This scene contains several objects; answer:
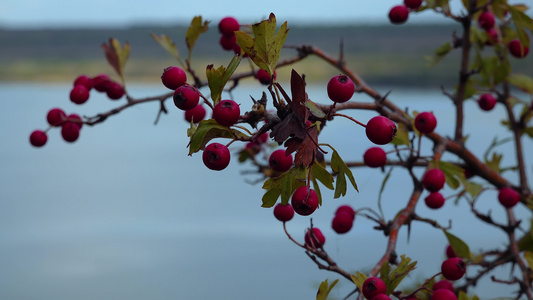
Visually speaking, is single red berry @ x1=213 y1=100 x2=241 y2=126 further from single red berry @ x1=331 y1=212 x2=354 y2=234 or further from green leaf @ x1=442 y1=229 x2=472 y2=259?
green leaf @ x1=442 y1=229 x2=472 y2=259

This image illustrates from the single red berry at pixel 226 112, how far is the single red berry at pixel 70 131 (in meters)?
0.37

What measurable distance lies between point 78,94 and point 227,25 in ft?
0.65

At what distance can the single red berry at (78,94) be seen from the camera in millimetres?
726

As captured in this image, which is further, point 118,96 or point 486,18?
point 486,18

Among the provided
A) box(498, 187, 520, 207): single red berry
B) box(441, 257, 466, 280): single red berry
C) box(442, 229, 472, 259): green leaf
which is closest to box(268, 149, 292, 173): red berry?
box(441, 257, 466, 280): single red berry

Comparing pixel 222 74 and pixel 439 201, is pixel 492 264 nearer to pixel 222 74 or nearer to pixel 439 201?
pixel 439 201

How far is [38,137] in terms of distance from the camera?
0.77m

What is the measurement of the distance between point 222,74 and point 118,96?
339mm

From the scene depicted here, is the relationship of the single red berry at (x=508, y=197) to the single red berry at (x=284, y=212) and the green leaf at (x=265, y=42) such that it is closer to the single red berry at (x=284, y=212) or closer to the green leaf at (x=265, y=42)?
the single red berry at (x=284, y=212)

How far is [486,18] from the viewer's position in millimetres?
913

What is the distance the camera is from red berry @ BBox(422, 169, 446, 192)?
631 mm

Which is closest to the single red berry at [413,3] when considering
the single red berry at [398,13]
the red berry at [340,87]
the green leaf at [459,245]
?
the single red berry at [398,13]

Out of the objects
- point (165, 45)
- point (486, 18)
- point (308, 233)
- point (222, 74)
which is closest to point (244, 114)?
point (222, 74)

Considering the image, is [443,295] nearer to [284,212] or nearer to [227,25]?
[284,212]
